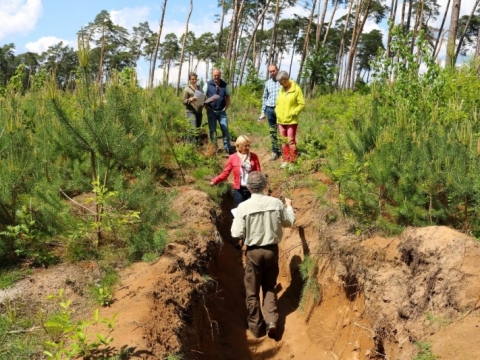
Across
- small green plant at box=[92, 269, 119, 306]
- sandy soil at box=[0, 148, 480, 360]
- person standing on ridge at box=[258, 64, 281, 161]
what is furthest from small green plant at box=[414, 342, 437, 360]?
person standing on ridge at box=[258, 64, 281, 161]

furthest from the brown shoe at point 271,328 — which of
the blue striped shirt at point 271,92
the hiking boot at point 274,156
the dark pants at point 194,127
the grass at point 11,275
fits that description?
the blue striped shirt at point 271,92

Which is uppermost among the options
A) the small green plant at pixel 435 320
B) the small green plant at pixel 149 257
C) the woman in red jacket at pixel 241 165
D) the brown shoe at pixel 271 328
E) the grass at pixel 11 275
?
the woman in red jacket at pixel 241 165

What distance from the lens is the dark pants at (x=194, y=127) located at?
8.52 metres

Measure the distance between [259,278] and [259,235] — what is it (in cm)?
60

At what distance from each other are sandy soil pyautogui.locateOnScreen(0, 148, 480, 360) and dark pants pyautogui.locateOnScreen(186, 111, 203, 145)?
7.91ft

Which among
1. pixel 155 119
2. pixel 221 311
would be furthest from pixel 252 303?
pixel 155 119

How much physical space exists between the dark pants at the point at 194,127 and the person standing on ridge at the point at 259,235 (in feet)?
12.0

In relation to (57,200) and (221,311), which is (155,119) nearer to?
(57,200)

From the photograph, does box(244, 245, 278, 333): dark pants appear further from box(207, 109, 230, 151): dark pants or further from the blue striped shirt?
box(207, 109, 230, 151): dark pants

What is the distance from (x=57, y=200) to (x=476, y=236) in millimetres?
4674

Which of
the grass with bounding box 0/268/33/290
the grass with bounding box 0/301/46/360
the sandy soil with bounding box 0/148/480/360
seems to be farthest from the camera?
the grass with bounding box 0/268/33/290

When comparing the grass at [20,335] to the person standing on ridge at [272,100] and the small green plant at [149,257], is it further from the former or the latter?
the person standing on ridge at [272,100]

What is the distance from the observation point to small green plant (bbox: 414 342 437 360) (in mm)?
3148

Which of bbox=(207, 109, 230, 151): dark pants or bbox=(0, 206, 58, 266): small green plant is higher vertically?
bbox=(207, 109, 230, 151): dark pants
